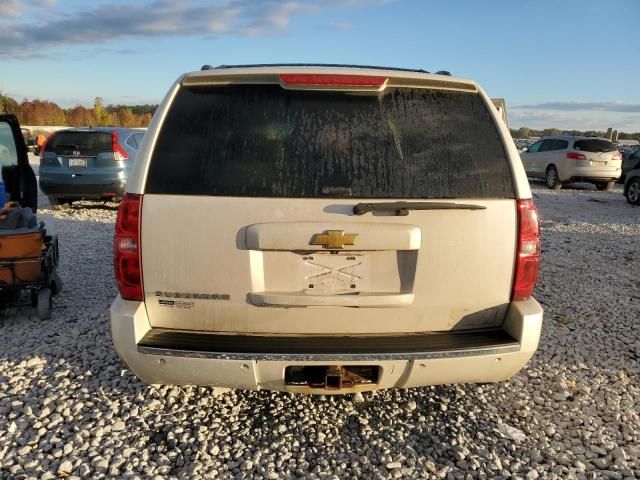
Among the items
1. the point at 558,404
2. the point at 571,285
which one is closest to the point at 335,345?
the point at 558,404

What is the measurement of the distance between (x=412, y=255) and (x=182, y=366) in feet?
4.11

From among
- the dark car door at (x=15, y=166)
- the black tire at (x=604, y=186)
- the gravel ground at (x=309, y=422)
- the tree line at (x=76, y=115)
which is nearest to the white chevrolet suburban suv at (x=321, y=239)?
the gravel ground at (x=309, y=422)

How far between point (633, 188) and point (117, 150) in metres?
13.5

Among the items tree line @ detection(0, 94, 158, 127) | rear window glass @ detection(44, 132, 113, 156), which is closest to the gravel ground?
rear window glass @ detection(44, 132, 113, 156)

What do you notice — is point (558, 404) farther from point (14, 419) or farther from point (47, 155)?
point (47, 155)

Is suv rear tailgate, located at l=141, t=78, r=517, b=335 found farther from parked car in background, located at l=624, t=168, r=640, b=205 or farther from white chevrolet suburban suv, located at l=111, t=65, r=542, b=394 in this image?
parked car in background, located at l=624, t=168, r=640, b=205

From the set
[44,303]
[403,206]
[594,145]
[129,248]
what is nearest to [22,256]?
[44,303]

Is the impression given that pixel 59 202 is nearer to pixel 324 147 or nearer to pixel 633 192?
pixel 324 147

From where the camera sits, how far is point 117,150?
33.3 ft

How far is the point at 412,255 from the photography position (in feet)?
8.23

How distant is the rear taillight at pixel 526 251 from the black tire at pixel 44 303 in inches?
157

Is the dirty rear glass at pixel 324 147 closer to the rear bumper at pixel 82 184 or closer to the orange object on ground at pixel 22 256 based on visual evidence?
the orange object on ground at pixel 22 256

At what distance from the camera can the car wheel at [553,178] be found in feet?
56.0

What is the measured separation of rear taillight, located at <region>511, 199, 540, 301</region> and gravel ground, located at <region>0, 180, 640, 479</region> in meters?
0.96
